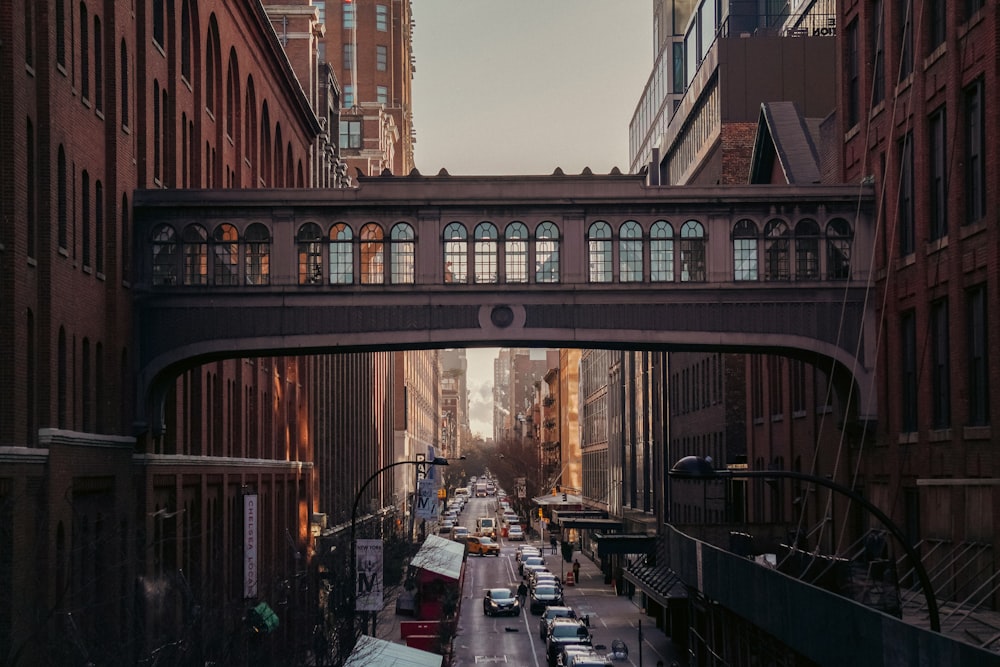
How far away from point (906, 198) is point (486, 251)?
37.3ft

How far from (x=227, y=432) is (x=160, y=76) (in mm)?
13691

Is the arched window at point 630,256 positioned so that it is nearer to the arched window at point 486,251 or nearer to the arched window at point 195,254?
the arched window at point 486,251

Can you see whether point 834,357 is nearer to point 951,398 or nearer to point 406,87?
point 951,398

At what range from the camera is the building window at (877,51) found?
37531 millimetres

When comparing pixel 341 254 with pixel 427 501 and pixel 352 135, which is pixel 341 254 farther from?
pixel 352 135

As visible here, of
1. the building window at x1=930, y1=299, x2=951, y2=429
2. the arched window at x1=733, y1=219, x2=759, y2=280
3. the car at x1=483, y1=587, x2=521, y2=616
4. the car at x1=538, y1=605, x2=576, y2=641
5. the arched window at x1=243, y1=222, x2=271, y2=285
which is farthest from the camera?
the car at x1=483, y1=587, x2=521, y2=616

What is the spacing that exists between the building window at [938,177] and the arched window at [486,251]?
1252 cm


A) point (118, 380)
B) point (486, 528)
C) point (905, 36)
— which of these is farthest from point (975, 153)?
point (486, 528)

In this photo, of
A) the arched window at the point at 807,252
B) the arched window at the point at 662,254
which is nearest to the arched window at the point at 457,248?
the arched window at the point at 662,254

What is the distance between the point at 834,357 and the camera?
40.3m

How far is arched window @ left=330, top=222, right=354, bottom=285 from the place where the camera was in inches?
1667

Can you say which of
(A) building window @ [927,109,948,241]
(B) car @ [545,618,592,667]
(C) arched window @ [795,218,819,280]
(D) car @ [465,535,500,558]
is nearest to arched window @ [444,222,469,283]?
(C) arched window @ [795,218,819,280]

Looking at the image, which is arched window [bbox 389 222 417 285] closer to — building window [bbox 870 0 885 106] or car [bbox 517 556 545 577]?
building window [bbox 870 0 885 106]

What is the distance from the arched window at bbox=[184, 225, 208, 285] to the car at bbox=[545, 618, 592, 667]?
18.8 m
